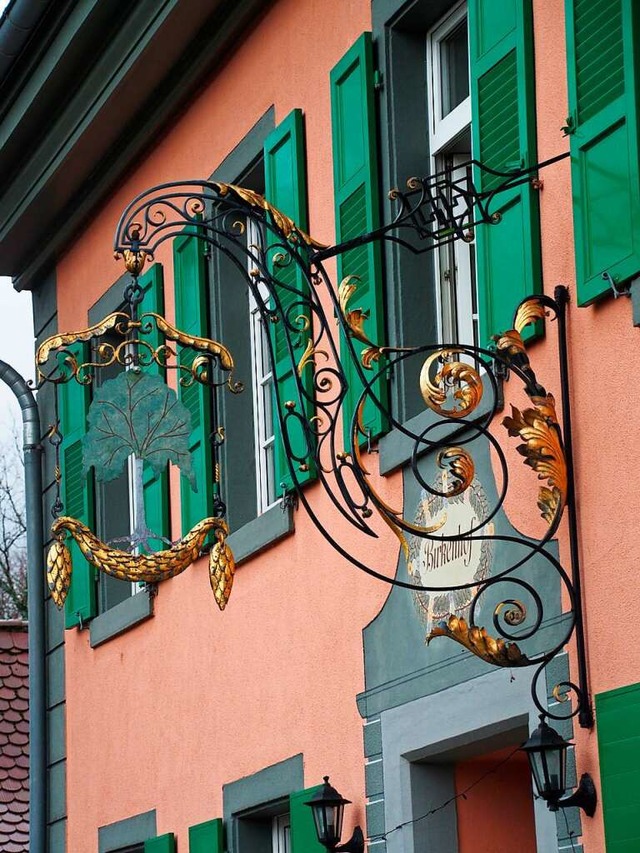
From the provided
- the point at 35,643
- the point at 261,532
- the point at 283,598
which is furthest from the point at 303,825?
the point at 35,643

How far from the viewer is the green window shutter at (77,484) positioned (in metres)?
11.6

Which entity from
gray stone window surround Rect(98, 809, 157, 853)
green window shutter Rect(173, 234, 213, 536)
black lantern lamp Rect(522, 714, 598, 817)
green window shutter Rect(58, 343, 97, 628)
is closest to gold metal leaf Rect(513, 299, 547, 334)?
black lantern lamp Rect(522, 714, 598, 817)

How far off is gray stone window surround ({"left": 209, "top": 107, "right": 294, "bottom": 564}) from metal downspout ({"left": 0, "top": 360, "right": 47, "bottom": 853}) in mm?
1857

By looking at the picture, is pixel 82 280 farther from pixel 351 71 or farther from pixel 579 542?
pixel 579 542

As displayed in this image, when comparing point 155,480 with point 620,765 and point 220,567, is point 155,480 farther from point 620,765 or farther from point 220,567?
point 620,765

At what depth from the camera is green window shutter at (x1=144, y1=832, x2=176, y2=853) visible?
33.2 feet

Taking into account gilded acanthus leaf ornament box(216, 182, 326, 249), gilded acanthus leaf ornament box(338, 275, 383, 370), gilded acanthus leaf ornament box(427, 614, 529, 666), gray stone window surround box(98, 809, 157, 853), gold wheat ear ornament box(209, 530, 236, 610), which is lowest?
gilded acanthus leaf ornament box(427, 614, 529, 666)

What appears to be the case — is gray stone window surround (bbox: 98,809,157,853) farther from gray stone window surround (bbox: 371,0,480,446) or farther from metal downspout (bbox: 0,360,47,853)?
gray stone window surround (bbox: 371,0,480,446)

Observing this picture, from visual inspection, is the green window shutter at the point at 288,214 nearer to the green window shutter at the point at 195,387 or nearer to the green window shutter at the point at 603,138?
the green window shutter at the point at 195,387

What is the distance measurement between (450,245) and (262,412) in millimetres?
2076

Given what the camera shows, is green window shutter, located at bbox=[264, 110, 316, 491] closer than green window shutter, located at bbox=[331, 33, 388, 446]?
No

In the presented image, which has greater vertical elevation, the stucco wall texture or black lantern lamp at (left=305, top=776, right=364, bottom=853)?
the stucco wall texture

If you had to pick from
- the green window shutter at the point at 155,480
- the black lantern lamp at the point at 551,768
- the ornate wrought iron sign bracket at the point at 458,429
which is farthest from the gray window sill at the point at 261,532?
the black lantern lamp at the point at 551,768

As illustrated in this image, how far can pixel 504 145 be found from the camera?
712 centimetres
